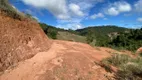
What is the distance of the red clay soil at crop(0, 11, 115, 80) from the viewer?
8.04 metres

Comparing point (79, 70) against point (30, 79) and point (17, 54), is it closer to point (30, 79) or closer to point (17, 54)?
point (30, 79)

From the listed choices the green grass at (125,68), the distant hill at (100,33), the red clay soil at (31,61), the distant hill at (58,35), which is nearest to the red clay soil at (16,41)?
→ the red clay soil at (31,61)

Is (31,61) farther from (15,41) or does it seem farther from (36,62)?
(15,41)

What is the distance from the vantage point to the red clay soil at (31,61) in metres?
8.04

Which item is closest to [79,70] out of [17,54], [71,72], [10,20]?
[71,72]

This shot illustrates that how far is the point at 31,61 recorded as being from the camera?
911 cm

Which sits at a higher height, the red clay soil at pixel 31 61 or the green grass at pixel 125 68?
the red clay soil at pixel 31 61

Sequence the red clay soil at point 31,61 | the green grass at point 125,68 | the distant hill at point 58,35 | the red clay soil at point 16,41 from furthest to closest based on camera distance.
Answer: the distant hill at point 58,35, the green grass at point 125,68, the red clay soil at point 16,41, the red clay soil at point 31,61

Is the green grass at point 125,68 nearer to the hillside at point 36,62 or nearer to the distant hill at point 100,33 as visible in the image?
the hillside at point 36,62

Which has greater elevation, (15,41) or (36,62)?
(15,41)

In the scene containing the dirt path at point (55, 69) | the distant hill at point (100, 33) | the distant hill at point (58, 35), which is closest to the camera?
the dirt path at point (55, 69)

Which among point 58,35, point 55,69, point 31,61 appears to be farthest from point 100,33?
point 55,69

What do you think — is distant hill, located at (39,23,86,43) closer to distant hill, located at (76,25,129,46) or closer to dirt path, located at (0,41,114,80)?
distant hill, located at (76,25,129,46)

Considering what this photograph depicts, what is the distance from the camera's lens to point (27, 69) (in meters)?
8.37
